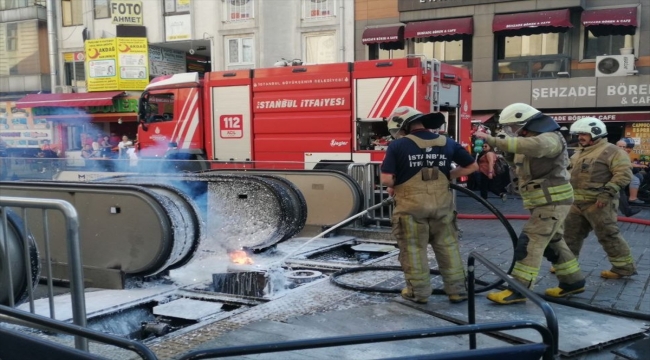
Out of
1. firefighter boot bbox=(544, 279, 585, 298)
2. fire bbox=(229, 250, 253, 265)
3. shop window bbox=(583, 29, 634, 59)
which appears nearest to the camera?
firefighter boot bbox=(544, 279, 585, 298)

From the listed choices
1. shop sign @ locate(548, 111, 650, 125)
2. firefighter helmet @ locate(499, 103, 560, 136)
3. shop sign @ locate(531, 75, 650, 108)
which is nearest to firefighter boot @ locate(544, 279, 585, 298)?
firefighter helmet @ locate(499, 103, 560, 136)

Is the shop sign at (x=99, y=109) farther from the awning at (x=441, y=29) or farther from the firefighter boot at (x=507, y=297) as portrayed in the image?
the firefighter boot at (x=507, y=297)

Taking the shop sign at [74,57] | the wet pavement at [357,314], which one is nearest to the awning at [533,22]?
the wet pavement at [357,314]

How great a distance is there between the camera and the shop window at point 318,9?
2217cm

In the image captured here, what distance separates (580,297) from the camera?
208 inches

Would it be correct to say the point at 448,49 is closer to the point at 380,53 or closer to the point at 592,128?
the point at 380,53

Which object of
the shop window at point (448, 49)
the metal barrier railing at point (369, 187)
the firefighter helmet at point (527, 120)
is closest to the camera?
the firefighter helmet at point (527, 120)

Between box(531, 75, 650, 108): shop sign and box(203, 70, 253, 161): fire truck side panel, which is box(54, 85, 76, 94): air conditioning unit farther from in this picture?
box(531, 75, 650, 108): shop sign

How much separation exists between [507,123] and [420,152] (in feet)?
2.92

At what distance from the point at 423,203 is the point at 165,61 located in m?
23.3

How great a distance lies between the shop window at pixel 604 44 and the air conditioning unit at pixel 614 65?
60cm

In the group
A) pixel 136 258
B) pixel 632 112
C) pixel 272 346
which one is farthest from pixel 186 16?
pixel 272 346

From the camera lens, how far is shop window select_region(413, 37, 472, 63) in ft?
67.0

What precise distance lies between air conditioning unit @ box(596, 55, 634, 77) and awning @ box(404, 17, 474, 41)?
4200 millimetres
